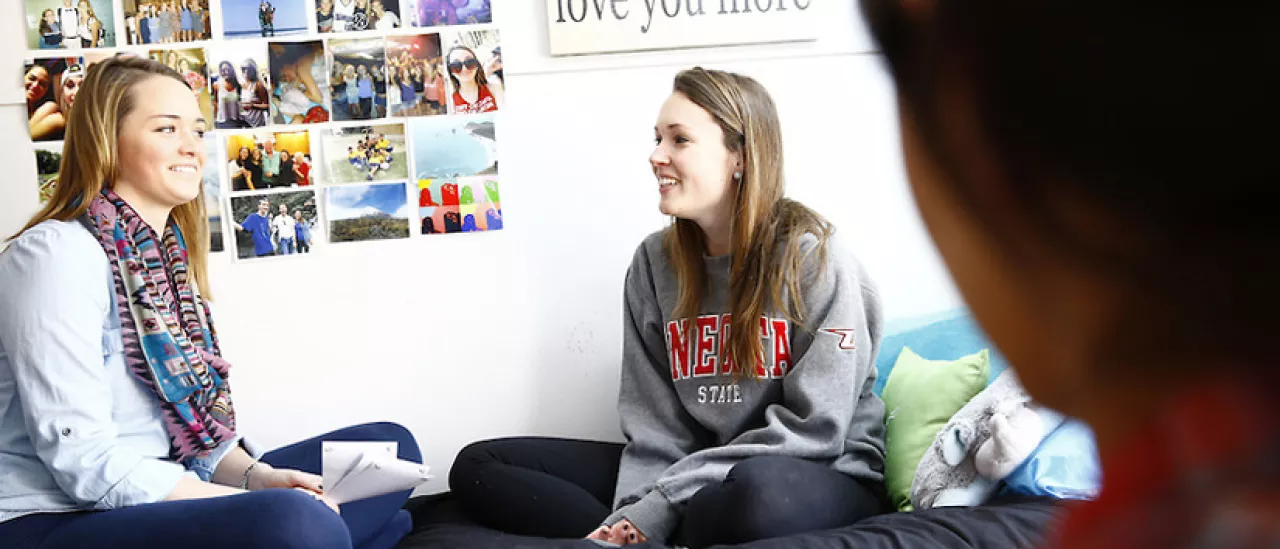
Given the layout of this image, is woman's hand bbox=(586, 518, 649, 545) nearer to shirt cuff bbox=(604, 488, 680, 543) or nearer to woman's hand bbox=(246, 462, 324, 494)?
shirt cuff bbox=(604, 488, 680, 543)

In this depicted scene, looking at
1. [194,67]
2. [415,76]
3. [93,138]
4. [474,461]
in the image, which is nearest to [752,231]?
[474,461]

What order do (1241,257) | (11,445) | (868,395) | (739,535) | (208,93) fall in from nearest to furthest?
1. (1241,257)
2. (11,445)
3. (739,535)
4. (868,395)
5. (208,93)

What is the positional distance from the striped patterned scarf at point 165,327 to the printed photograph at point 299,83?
0.59 m

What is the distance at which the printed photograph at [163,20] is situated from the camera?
242 cm

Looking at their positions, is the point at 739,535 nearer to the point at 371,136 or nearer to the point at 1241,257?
the point at 371,136

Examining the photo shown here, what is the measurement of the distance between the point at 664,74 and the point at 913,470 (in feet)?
3.52

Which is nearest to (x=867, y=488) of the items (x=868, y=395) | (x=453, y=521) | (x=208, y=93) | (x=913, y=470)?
(x=913, y=470)

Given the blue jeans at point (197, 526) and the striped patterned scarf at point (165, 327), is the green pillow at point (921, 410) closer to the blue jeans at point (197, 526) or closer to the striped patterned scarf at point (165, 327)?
the blue jeans at point (197, 526)

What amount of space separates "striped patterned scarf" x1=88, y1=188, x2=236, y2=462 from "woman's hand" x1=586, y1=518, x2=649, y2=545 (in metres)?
0.69

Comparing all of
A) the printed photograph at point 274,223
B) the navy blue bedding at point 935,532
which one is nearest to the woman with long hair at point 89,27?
the printed photograph at point 274,223

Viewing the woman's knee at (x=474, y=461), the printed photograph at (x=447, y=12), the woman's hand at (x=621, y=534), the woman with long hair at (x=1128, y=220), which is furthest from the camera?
the printed photograph at (x=447, y=12)

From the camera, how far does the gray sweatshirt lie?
1.95 meters

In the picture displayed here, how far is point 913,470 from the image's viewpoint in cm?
198

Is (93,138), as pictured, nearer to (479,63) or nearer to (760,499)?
(479,63)
